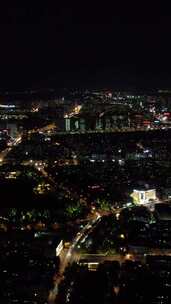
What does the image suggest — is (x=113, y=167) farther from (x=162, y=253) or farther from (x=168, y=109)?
(x=168, y=109)

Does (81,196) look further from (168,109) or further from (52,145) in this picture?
(168,109)

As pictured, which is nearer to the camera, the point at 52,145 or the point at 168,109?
the point at 52,145

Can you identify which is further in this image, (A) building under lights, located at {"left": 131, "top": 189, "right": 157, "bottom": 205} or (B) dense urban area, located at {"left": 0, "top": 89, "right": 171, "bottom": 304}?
(A) building under lights, located at {"left": 131, "top": 189, "right": 157, "bottom": 205}

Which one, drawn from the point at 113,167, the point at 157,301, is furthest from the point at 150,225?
the point at 113,167

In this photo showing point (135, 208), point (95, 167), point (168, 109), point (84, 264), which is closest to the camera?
point (84, 264)

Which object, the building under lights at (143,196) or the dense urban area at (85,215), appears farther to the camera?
the building under lights at (143,196)

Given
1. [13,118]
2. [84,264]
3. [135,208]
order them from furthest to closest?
[13,118]
[135,208]
[84,264]

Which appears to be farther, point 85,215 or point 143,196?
point 143,196
